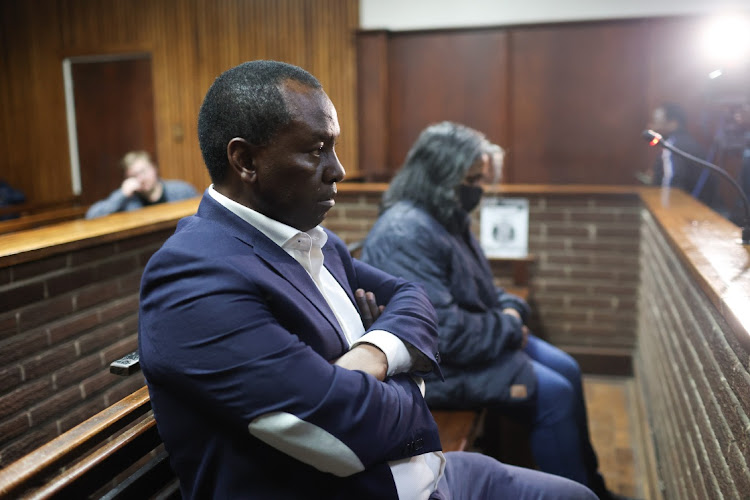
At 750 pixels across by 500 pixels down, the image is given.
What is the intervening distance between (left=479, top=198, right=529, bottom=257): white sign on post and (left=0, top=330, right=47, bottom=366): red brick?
2718mm

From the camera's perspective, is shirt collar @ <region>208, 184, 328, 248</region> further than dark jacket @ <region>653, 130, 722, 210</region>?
No

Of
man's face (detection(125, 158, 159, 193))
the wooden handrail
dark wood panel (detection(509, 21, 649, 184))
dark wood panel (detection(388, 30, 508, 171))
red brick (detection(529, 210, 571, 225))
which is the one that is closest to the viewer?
the wooden handrail

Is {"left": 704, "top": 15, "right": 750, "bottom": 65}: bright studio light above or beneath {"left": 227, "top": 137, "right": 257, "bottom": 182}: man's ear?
above

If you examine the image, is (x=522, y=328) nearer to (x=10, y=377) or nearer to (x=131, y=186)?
(x=10, y=377)

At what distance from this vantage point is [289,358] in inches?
42.6

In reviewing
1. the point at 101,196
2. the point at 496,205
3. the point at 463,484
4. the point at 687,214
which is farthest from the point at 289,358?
the point at 101,196

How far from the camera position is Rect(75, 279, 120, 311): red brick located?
8.57 ft

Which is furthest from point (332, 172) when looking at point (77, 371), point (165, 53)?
point (165, 53)

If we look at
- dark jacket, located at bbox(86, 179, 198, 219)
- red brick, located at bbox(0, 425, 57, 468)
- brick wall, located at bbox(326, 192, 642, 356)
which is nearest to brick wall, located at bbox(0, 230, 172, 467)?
red brick, located at bbox(0, 425, 57, 468)

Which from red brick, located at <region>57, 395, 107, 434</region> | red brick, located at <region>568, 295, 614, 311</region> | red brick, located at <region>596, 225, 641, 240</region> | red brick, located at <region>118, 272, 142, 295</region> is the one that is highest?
red brick, located at <region>118, 272, 142, 295</region>

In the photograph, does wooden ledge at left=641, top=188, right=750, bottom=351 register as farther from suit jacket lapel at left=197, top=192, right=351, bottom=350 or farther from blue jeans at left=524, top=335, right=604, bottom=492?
suit jacket lapel at left=197, top=192, right=351, bottom=350

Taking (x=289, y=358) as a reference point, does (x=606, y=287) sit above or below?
below

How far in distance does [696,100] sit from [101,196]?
641 cm

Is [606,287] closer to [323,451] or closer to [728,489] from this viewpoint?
[728,489]
